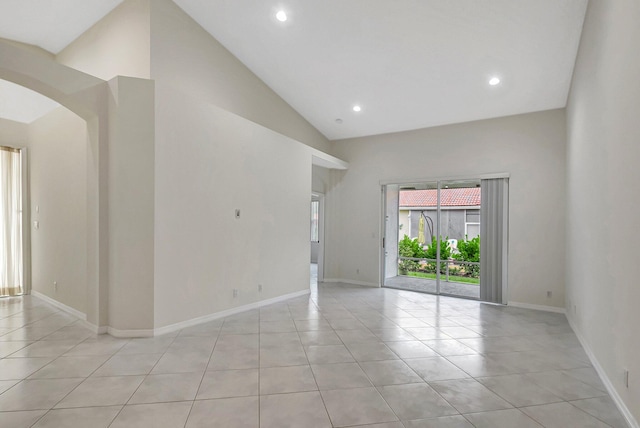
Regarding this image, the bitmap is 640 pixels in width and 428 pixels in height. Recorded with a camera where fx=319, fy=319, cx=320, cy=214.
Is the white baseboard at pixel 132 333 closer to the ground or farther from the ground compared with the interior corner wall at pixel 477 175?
closer to the ground

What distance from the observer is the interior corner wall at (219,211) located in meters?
4.12

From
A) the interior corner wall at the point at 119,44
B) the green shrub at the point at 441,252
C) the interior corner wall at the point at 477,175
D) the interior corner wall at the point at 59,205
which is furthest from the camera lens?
the green shrub at the point at 441,252

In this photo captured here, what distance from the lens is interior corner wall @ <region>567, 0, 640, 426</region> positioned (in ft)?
7.11

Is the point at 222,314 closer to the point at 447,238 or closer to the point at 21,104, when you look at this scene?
the point at 447,238

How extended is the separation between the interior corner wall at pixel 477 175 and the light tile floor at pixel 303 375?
4.02 feet

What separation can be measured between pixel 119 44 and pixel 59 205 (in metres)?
2.70

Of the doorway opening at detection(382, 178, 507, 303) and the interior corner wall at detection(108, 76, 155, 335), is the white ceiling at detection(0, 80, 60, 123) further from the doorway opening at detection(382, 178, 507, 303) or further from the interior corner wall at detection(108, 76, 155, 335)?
the doorway opening at detection(382, 178, 507, 303)

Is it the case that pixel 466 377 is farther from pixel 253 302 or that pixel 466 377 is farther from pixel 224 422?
pixel 253 302

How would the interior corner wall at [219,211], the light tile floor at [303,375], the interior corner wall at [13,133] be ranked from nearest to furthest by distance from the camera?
the light tile floor at [303,375] → the interior corner wall at [219,211] → the interior corner wall at [13,133]

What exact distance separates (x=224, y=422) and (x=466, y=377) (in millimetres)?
2187

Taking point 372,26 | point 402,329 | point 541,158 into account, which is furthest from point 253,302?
point 541,158

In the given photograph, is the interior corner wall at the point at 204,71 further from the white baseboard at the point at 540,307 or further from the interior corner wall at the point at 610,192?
the white baseboard at the point at 540,307

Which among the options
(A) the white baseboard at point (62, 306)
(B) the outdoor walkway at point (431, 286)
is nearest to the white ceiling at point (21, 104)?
(A) the white baseboard at point (62, 306)

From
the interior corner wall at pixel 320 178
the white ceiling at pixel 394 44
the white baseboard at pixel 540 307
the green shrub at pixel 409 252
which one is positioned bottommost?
the white baseboard at pixel 540 307
